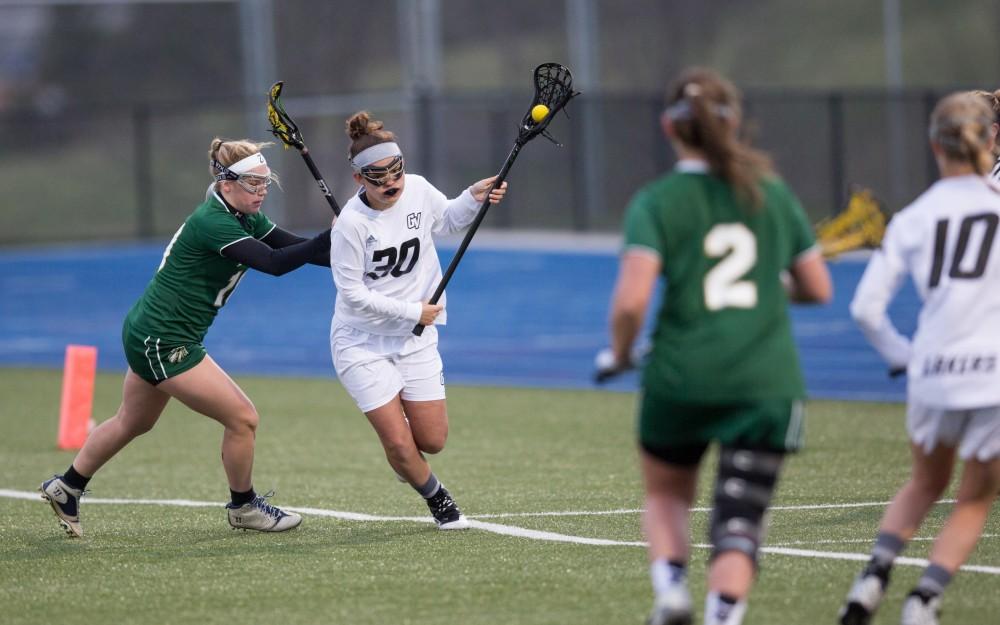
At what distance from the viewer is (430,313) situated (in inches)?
289

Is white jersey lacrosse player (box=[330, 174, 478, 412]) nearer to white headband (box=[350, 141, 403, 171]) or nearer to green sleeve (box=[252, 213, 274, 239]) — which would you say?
white headband (box=[350, 141, 403, 171])

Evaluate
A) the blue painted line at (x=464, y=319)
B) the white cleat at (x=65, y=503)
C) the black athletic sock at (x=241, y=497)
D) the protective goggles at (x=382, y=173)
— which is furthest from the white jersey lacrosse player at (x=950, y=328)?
the blue painted line at (x=464, y=319)

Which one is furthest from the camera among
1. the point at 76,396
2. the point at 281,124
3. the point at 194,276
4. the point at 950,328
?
the point at 76,396

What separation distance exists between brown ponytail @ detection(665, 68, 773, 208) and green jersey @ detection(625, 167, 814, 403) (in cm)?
5

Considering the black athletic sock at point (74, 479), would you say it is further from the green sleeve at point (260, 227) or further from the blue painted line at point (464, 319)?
the blue painted line at point (464, 319)

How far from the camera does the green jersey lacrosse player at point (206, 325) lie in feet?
24.5

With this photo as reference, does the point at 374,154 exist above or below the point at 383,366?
above

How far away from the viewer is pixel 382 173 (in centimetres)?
729

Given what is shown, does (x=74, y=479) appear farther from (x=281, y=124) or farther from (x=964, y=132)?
(x=964, y=132)

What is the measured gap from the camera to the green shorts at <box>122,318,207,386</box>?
7500 mm

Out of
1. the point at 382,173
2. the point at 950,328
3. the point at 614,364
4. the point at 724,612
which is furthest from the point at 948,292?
the point at 382,173

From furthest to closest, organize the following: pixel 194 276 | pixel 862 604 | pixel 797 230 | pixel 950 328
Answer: pixel 194 276, pixel 862 604, pixel 950 328, pixel 797 230

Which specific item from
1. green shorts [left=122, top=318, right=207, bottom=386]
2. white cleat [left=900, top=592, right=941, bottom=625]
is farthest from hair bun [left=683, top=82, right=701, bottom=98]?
green shorts [left=122, top=318, right=207, bottom=386]

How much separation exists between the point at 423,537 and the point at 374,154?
177 cm
